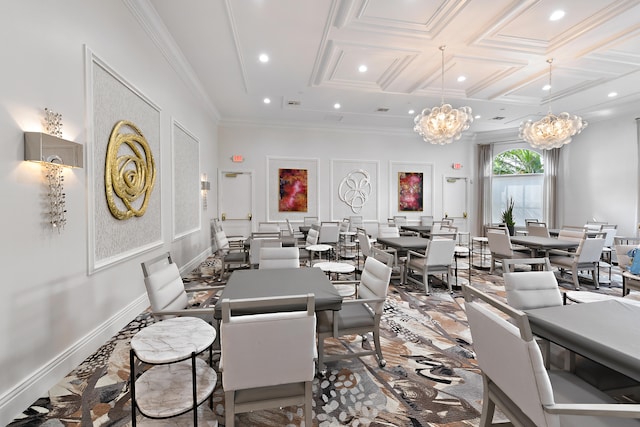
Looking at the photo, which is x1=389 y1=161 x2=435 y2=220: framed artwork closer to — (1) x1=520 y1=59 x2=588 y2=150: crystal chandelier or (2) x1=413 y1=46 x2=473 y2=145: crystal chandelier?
(1) x1=520 y1=59 x2=588 y2=150: crystal chandelier

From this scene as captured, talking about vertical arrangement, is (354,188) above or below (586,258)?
above

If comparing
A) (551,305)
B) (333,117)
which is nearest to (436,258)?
(551,305)

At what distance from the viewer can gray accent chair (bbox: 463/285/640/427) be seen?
1053 millimetres

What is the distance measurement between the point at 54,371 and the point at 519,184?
11297 millimetres

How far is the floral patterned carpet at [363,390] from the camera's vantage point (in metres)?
1.83

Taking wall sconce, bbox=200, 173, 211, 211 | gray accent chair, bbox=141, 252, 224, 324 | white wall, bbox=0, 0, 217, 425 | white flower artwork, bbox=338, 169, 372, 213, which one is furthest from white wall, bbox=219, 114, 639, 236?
gray accent chair, bbox=141, 252, 224, 324

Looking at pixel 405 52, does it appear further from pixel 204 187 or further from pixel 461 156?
pixel 461 156

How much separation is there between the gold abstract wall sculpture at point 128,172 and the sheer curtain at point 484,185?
952 cm

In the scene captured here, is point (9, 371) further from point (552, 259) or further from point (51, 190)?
point (552, 259)

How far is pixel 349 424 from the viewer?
1795mm

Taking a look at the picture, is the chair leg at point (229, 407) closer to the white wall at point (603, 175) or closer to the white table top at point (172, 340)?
the white table top at point (172, 340)

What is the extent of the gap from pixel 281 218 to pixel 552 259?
6361mm

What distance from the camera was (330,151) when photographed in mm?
8828

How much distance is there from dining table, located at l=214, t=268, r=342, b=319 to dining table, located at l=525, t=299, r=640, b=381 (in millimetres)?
1209
